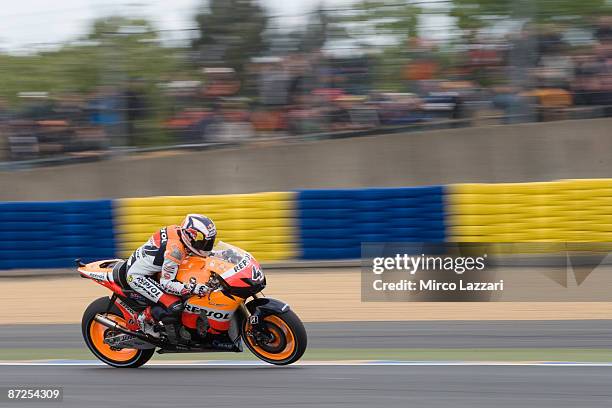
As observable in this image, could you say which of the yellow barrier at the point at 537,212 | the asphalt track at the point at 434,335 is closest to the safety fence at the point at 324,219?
the yellow barrier at the point at 537,212

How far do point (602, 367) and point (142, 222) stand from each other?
25.7 ft

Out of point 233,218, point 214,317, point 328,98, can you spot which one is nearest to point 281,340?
point 214,317

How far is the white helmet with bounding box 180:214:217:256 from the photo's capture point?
7.02m

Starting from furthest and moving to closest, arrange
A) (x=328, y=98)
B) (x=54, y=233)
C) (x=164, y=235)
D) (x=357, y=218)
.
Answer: (x=328, y=98) → (x=54, y=233) → (x=357, y=218) → (x=164, y=235)

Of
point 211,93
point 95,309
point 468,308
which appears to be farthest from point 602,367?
point 211,93

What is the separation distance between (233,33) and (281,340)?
27.5ft

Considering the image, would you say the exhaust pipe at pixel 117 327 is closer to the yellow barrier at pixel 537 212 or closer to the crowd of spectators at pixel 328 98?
the yellow barrier at pixel 537 212

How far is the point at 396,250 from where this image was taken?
1219 cm

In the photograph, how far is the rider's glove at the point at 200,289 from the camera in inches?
277

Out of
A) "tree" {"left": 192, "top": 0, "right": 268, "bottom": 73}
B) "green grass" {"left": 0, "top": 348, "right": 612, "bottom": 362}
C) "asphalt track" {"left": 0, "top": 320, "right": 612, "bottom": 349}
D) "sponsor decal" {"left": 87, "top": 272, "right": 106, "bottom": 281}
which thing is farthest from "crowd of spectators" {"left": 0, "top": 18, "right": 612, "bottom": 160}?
"sponsor decal" {"left": 87, "top": 272, "right": 106, "bottom": 281}

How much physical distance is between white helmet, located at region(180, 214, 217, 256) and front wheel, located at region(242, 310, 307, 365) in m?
0.67

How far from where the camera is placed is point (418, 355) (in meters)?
7.98

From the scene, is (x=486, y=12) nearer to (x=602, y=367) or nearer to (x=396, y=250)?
(x=396, y=250)

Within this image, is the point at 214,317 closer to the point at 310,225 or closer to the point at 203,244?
the point at 203,244
